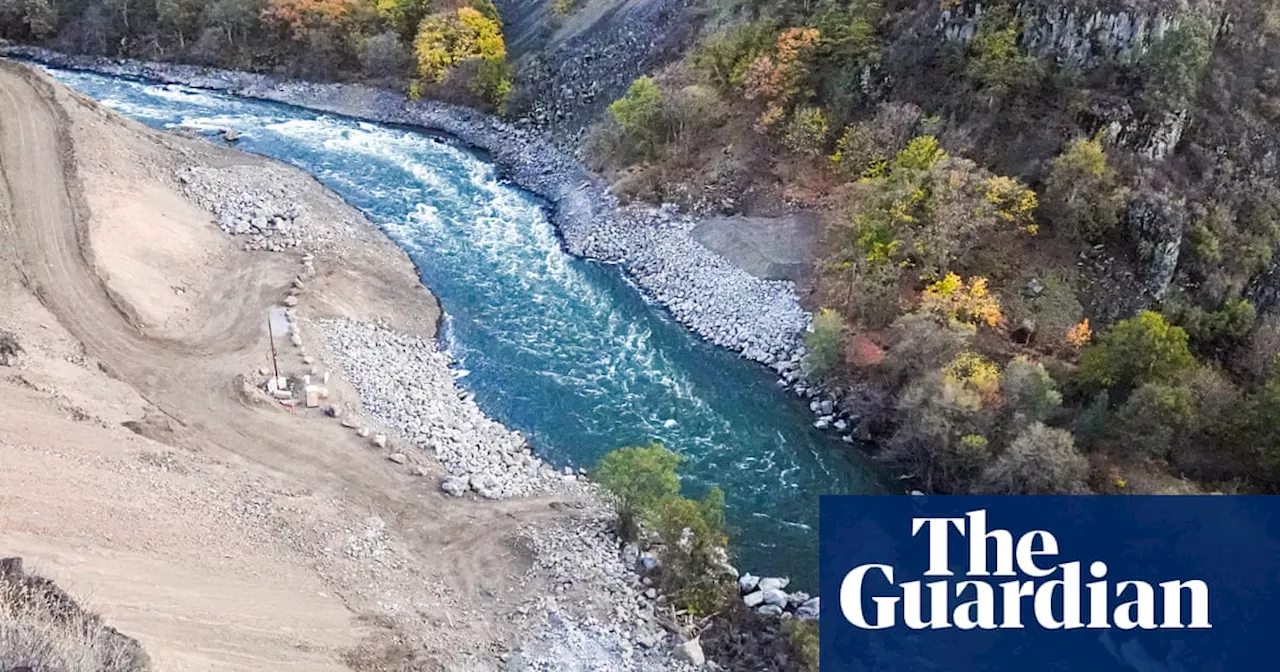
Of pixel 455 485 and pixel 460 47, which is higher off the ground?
pixel 460 47

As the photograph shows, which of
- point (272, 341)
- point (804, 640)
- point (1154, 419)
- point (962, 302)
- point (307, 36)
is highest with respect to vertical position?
point (307, 36)

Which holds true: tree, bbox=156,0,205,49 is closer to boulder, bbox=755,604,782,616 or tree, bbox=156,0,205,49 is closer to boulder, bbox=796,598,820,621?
boulder, bbox=755,604,782,616

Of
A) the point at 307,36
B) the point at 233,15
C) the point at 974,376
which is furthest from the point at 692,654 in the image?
the point at 233,15

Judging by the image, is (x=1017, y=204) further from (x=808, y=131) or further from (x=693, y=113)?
(x=693, y=113)

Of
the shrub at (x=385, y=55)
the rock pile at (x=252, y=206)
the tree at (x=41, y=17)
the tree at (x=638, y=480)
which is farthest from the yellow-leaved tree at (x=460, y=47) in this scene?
the tree at (x=638, y=480)

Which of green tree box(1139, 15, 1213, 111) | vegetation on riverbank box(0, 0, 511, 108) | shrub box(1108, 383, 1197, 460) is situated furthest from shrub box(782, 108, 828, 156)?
vegetation on riverbank box(0, 0, 511, 108)

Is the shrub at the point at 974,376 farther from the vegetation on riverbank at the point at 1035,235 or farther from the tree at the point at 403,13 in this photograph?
the tree at the point at 403,13
